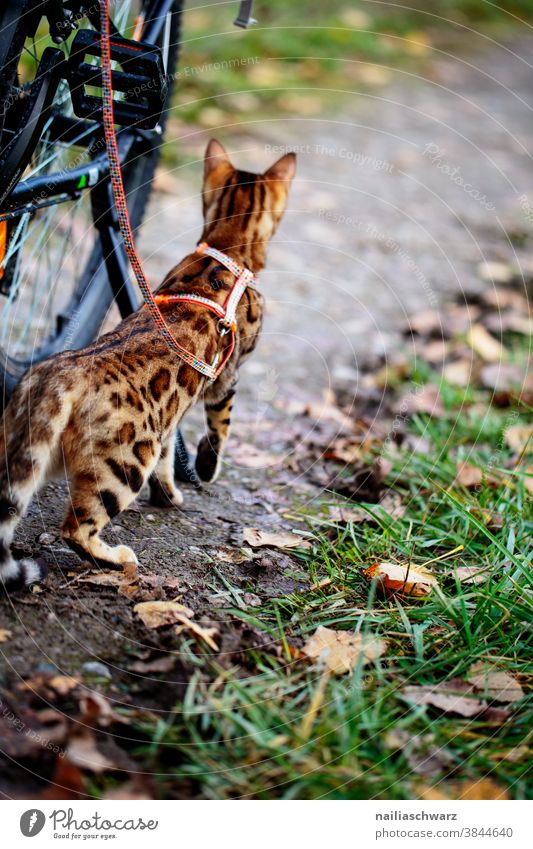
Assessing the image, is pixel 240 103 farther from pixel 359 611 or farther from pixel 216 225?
pixel 359 611

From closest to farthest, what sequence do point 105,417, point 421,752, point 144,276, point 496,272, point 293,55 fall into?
point 421,752 < point 105,417 < point 144,276 < point 496,272 < point 293,55

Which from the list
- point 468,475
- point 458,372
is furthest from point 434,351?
point 468,475

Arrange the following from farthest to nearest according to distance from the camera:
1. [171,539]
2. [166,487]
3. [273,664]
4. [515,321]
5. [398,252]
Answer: [398,252], [515,321], [166,487], [171,539], [273,664]

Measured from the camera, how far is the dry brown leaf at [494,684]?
1.80m

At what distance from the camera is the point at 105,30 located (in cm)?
188

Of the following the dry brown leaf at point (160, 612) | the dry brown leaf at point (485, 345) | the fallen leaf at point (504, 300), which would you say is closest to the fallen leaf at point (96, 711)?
the dry brown leaf at point (160, 612)

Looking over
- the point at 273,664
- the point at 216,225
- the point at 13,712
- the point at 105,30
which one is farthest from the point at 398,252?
the point at 13,712

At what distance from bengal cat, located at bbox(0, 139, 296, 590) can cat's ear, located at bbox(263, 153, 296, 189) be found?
1.49 feet

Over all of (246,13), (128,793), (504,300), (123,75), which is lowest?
(128,793)

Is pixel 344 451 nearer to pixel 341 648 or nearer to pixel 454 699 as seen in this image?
pixel 341 648

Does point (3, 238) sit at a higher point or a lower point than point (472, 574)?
higher

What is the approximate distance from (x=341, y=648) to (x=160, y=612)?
436 mm

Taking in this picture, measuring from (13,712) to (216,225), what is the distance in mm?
1627

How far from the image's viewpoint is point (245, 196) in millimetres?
2656
